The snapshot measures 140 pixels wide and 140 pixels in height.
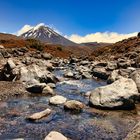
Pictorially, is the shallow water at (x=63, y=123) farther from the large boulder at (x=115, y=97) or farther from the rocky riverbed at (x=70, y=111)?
the large boulder at (x=115, y=97)

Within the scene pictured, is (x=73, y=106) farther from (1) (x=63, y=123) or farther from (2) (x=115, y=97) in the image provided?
(1) (x=63, y=123)

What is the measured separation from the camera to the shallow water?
1457cm

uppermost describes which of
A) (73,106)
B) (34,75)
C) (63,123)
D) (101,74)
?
(34,75)

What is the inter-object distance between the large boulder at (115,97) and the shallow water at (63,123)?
0.62 meters

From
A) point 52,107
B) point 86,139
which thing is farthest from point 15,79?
point 86,139

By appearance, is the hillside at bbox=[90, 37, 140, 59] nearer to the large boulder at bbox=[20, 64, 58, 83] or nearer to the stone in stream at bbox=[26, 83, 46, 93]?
the large boulder at bbox=[20, 64, 58, 83]

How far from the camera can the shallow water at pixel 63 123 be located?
1457 centimetres

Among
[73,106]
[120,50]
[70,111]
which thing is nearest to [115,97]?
[73,106]

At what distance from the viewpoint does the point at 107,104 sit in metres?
20.2

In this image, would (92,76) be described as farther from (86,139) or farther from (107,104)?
(86,139)

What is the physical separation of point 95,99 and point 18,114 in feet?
19.3

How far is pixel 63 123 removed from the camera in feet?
54.5

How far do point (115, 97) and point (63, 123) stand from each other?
17.1ft

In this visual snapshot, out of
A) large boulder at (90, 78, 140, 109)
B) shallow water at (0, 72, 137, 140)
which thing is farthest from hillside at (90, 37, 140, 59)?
shallow water at (0, 72, 137, 140)
